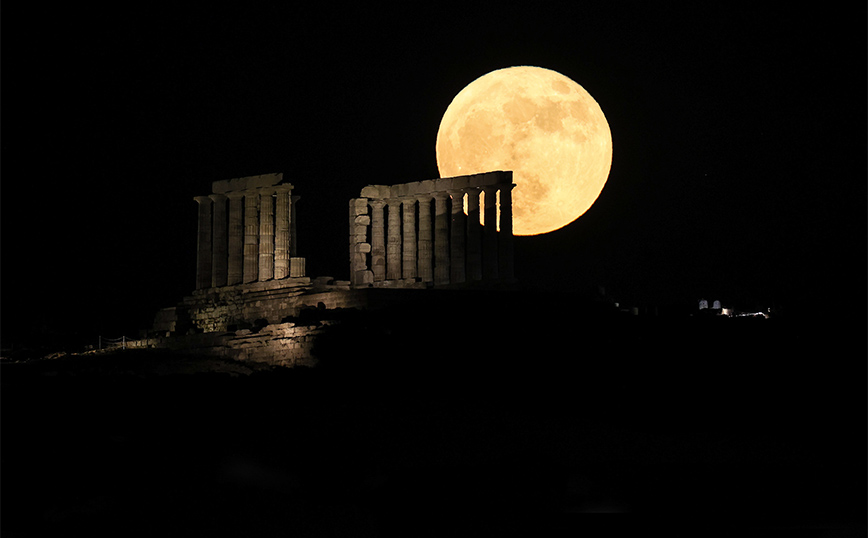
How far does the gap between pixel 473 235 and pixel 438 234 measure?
1650 mm

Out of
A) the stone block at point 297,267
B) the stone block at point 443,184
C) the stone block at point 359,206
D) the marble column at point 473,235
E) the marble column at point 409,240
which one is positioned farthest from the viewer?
the marble column at point 409,240

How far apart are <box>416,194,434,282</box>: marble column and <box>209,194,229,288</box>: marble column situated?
29.2ft

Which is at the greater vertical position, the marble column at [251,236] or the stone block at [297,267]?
the marble column at [251,236]

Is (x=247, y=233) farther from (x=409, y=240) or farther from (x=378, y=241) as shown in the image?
(x=409, y=240)

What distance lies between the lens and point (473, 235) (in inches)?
1976

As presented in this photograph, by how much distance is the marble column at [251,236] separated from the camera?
1970 inches

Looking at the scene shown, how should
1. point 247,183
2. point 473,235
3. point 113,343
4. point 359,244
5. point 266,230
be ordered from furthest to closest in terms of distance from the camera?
point 247,183 < point 473,235 < point 359,244 < point 266,230 < point 113,343

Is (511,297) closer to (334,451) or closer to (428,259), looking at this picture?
(428,259)

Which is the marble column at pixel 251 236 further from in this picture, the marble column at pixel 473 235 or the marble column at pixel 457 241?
the marble column at pixel 473 235

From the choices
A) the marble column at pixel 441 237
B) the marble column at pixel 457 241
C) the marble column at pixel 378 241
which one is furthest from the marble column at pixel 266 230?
the marble column at pixel 457 241

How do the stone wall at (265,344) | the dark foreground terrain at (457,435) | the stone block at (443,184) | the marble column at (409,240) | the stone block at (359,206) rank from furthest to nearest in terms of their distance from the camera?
the marble column at (409,240) → the stone block at (359,206) → the stone block at (443,184) → the stone wall at (265,344) → the dark foreground terrain at (457,435)

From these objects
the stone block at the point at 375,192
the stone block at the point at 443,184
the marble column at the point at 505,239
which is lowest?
the marble column at the point at 505,239

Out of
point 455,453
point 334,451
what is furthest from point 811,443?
point 334,451

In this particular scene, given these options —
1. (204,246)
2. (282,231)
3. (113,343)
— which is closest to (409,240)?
(282,231)
